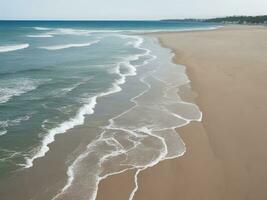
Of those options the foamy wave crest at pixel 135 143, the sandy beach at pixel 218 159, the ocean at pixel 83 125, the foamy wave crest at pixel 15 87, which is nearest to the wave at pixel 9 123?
the ocean at pixel 83 125

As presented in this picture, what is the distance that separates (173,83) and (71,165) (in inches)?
418

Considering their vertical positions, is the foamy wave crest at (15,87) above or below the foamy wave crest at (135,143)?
below

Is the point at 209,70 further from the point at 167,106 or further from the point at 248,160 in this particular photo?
the point at 248,160

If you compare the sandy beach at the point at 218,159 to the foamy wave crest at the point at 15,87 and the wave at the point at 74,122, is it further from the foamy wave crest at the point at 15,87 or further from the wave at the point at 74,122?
the foamy wave crest at the point at 15,87

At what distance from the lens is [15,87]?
18.4m

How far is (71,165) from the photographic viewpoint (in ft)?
31.0

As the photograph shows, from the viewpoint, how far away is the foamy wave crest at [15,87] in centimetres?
1653

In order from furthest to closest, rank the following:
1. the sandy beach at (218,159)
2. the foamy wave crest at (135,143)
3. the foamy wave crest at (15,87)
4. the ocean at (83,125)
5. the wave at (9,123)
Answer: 1. the foamy wave crest at (15,87)
2. the wave at (9,123)
3. the ocean at (83,125)
4. the foamy wave crest at (135,143)
5. the sandy beach at (218,159)

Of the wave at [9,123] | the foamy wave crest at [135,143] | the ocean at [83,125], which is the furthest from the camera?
the wave at [9,123]

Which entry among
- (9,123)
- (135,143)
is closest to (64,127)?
(9,123)

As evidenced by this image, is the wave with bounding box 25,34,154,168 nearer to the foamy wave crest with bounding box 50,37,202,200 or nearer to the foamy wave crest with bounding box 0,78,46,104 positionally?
the foamy wave crest with bounding box 50,37,202,200

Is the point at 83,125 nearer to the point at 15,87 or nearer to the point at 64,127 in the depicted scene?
the point at 64,127

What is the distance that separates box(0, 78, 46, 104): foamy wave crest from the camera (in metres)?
16.5

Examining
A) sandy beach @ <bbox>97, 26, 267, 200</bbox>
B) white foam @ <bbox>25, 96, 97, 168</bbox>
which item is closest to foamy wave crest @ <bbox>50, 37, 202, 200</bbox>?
sandy beach @ <bbox>97, 26, 267, 200</bbox>
